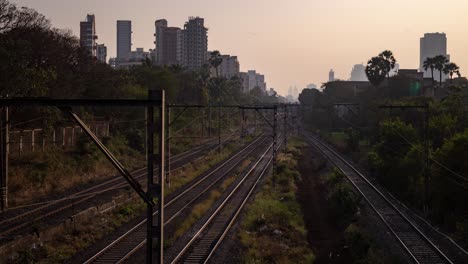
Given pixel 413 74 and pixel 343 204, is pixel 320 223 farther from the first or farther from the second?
pixel 413 74

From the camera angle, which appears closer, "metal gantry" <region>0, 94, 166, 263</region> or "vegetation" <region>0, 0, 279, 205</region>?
"metal gantry" <region>0, 94, 166, 263</region>

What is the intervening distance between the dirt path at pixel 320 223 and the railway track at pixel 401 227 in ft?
9.19

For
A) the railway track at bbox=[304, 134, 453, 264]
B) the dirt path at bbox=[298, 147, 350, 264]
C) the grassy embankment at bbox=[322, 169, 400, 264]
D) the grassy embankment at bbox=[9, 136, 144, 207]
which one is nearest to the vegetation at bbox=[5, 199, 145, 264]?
the grassy embankment at bbox=[9, 136, 144, 207]

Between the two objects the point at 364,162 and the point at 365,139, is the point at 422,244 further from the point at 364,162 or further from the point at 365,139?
the point at 365,139

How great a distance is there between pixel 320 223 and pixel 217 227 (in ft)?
23.2

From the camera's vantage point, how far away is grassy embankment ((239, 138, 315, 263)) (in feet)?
65.3

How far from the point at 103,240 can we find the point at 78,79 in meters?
30.8

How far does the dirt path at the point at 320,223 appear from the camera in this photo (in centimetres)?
2172

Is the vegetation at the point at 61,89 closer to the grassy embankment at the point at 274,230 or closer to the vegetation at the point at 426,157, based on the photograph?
the grassy embankment at the point at 274,230

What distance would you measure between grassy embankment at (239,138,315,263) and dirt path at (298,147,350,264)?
57cm

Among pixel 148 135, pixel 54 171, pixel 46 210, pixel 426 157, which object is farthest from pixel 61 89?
pixel 148 135

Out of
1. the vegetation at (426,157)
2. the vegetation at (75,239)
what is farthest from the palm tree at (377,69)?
the vegetation at (75,239)

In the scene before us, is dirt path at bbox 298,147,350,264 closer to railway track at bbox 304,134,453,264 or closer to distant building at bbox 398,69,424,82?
railway track at bbox 304,134,453,264

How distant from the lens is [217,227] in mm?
24219
